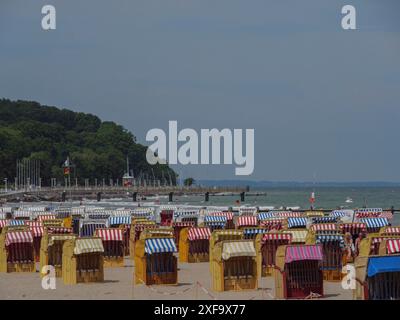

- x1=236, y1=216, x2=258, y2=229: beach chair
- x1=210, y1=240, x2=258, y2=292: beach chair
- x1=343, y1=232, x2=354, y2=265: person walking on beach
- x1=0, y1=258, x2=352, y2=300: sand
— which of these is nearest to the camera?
x1=0, y1=258, x2=352, y2=300: sand

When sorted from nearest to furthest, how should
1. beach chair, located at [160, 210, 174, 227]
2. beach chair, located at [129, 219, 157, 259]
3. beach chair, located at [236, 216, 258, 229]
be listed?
beach chair, located at [129, 219, 157, 259]
beach chair, located at [236, 216, 258, 229]
beach chair, located at [160, 210, 174, 227]

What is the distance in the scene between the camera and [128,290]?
22172mm

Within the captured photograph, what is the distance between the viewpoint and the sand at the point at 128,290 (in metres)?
20.8

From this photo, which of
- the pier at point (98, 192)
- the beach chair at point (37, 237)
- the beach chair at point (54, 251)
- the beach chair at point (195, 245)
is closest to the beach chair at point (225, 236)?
the beach chair at point (54, 251)

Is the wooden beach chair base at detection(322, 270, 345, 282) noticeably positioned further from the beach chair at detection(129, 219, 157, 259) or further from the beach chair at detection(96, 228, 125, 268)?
the beach chair at detection(129, 219, 157, 259)

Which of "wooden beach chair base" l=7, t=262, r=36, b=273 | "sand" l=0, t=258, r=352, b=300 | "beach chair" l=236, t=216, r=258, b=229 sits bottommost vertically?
"sand" l=0, t=258, r=352, b=300

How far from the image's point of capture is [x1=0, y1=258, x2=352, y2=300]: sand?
2084 cm

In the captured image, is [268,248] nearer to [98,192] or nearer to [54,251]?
[54,251]

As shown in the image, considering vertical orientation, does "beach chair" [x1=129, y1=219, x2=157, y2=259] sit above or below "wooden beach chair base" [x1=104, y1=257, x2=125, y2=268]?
above

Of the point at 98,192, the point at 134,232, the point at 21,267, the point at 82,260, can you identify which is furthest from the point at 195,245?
the point at 98,192

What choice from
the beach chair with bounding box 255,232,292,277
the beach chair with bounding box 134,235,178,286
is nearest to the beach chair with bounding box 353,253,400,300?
the beach chair with bounding box 134,235,178,286

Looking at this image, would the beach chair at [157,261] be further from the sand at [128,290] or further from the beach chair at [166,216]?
the beach chair at [166,216]

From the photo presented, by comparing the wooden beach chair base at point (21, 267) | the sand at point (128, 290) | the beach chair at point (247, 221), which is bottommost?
the sand at point (128, 290)
